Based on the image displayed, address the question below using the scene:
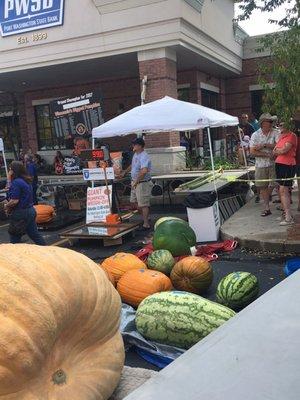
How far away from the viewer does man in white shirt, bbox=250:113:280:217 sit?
8859mm

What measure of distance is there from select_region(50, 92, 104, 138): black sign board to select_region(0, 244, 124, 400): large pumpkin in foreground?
8.69 meters

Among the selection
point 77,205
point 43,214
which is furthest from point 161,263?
point 77,205

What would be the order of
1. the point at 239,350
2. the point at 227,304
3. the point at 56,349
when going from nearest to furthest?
the point at 239,350, the point at 56,349, the point at 227,304

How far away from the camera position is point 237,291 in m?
4.54

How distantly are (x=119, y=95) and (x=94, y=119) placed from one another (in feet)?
26.7

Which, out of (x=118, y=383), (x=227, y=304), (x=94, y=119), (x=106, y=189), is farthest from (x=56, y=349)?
(x=94, y=119)

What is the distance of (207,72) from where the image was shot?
18.4m

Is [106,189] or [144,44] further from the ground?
[144,44]

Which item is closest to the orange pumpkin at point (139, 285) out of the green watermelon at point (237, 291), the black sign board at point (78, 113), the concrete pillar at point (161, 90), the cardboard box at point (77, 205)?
the green watermelon at point (237, 291)

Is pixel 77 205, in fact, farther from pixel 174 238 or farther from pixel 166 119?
pixel 174 238

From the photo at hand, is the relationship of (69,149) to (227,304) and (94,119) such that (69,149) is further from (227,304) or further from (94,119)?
(227,304)

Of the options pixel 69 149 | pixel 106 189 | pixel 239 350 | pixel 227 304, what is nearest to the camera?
pixel 239 350

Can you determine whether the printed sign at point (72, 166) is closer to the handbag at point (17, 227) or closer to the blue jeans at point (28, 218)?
the blue jeans at point (28, 218)

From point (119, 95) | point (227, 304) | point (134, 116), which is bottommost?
point (227, 304)
